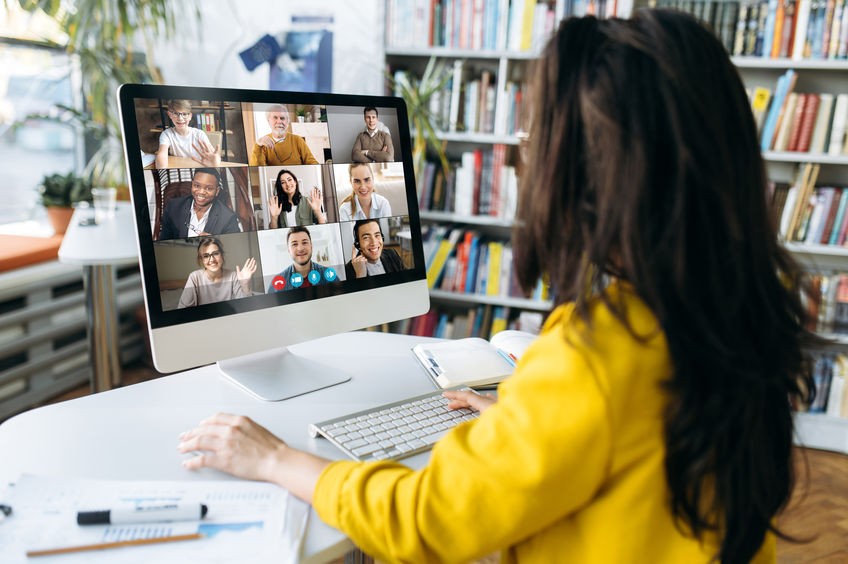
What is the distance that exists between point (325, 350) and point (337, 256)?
0.81ft

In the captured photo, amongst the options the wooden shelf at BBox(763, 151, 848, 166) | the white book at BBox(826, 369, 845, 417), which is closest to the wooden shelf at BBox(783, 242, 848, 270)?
the wooden shelf at BBox(763, 151, 848, 166)

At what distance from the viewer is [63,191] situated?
8.96 feet

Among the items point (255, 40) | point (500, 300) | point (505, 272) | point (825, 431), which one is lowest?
point (825, 431)

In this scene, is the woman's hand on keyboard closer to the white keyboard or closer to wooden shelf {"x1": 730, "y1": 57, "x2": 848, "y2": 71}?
the white keyboard

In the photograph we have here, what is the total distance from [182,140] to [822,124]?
2.59 m

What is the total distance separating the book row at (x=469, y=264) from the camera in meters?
3.05

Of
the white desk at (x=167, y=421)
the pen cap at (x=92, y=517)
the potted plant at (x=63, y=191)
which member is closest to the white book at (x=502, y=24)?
the potted plant at (x=63, y=191)

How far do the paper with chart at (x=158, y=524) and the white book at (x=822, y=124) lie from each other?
268cm

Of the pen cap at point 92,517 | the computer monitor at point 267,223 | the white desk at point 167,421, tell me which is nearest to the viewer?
the pen cap at point 92,517

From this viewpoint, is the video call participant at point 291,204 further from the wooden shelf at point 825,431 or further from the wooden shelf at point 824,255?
the wooden shelf at point 825,431

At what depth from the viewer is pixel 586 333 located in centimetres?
62

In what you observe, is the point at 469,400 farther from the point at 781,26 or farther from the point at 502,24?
the point at 781,26

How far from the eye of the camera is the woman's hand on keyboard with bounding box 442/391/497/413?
1059 millimetres

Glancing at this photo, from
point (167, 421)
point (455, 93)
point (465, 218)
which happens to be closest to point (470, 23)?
point (455, 93)
